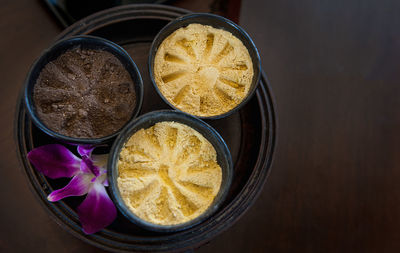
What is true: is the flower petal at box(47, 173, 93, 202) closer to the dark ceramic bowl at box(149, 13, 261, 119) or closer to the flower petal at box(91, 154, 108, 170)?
the flower petal at box(91, 154, 108, 170)

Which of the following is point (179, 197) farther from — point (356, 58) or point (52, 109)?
point (356, 58)

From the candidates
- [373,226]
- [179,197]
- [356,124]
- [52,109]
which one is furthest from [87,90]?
[373,226]

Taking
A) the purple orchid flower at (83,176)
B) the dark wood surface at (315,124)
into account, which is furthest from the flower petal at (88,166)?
the dark wood surface at (315,124)

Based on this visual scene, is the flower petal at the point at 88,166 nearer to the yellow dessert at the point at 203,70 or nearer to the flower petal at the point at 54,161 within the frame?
the flower petal at the point at 54,161

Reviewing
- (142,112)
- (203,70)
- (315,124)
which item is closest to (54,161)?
(142,112)

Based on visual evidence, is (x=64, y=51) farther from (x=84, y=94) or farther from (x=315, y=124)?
(x=315, y=124)

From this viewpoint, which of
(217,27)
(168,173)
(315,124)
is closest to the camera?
(168,173)
